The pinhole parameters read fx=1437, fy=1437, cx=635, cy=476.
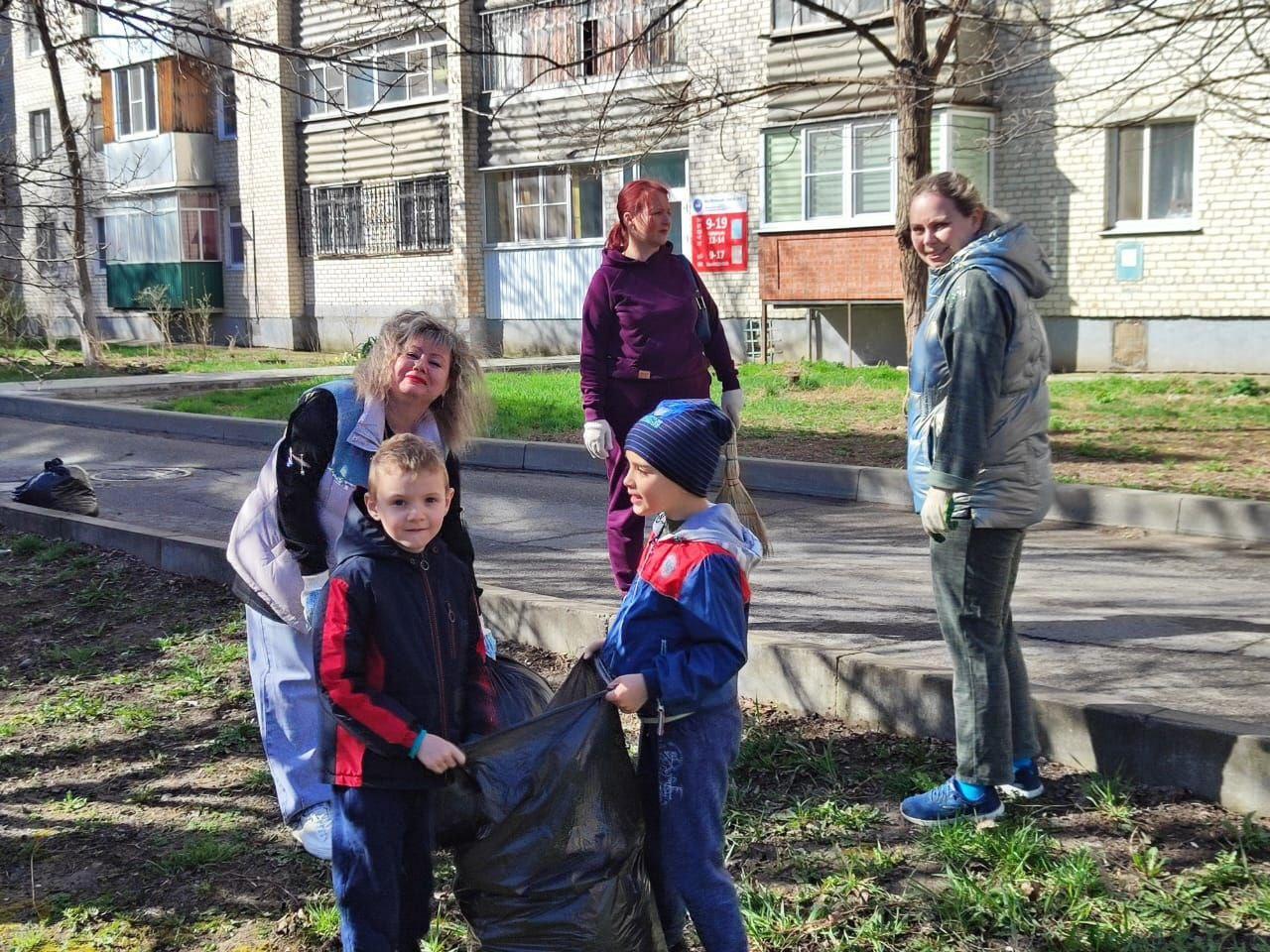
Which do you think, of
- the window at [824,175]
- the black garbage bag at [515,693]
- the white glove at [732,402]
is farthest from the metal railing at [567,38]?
the black garbage bag at [515,693]

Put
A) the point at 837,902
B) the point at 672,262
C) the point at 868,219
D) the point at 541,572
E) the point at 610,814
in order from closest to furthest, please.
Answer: the point at 610,814 → the point at 837,902 → the point at 672,262 → the point at 541,572 → the point at 868,219

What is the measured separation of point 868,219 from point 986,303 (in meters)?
18.1

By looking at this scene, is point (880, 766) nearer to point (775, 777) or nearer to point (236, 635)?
point (775, 777)

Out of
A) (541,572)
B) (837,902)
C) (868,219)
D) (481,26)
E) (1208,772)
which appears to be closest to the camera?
(837,902)

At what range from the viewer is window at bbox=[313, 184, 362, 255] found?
100ft

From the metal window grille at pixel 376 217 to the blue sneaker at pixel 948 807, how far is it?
1015 inches

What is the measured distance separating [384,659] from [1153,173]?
18.2 metres

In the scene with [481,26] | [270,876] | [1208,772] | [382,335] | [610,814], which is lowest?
[270,876]

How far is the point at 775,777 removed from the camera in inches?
171

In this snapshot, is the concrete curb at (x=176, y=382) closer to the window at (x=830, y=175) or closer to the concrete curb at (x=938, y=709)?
the window at (x=830, y=175)

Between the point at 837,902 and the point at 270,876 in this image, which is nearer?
the point at 837,902

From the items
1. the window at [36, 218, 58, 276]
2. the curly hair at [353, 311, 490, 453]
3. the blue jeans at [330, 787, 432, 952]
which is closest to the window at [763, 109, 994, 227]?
the window at [36, 218, 58, 276]

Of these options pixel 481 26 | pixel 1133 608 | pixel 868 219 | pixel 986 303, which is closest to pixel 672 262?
pixel 986 303

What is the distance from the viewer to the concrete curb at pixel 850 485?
28.2ft
